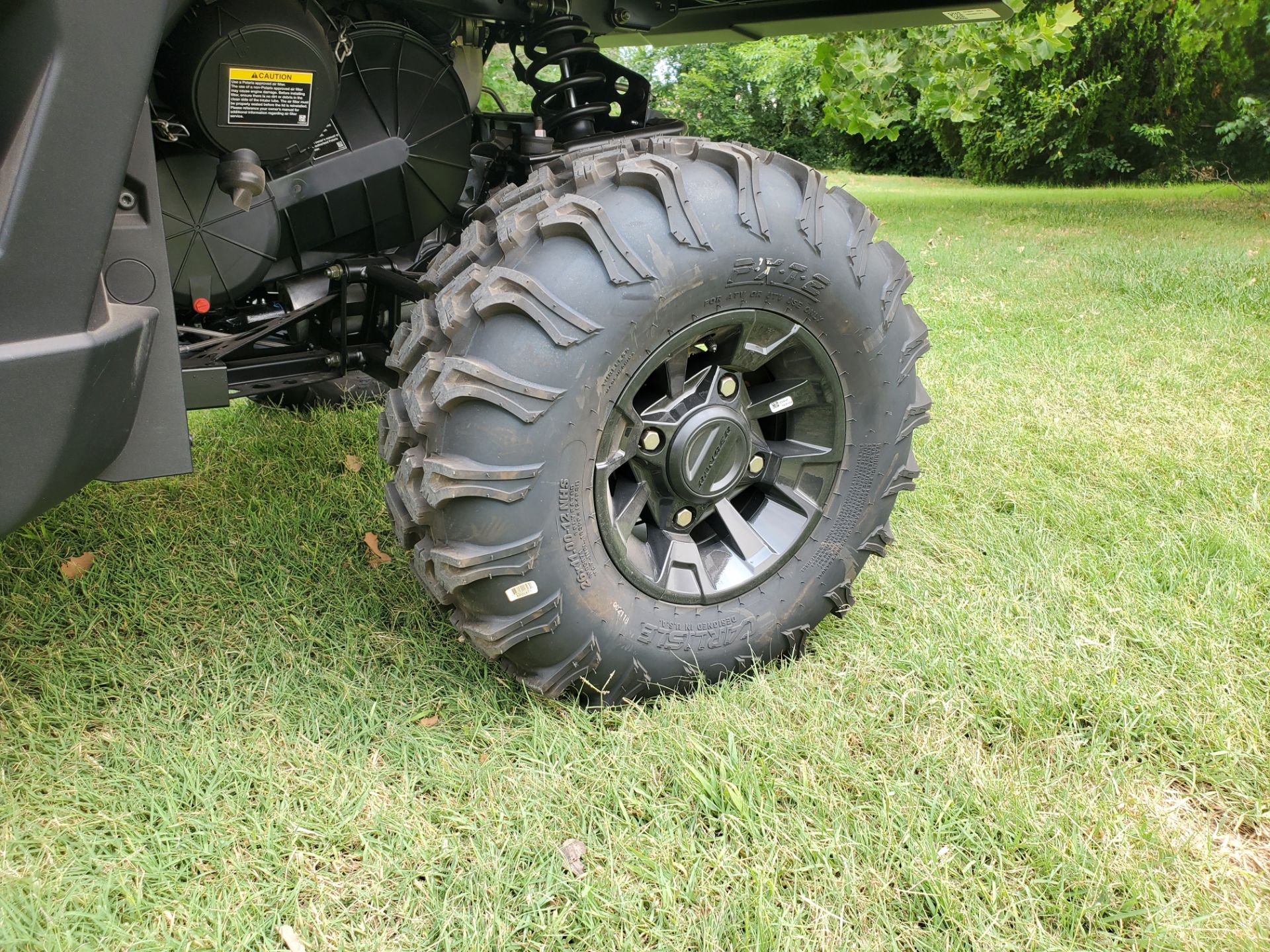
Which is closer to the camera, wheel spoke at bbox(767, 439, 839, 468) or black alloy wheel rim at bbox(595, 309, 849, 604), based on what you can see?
black alloy wheel rim at bbox(595, 309, 849, 604)

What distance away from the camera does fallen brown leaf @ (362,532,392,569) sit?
2844 mm

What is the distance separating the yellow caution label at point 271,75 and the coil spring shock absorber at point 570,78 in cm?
78

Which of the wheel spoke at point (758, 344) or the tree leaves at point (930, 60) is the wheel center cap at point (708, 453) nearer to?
the wheel spoke at point (758, 344)

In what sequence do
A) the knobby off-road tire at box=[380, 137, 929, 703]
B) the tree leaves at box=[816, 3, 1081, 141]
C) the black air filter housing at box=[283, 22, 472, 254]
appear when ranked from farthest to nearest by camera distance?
the tree leaves at box=[816, 3, 1081, 141] < the black air filter housing at box=[283, 22, 472, 254] < the knobby off-road tire at box=[380, 137, 929, 703]

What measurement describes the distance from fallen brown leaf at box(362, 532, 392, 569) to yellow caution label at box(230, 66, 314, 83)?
1.38 metres

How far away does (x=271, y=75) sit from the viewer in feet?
6.46

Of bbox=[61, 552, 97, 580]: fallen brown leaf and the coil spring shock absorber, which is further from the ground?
the coil spring shock absorber

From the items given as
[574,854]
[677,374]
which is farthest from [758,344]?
[574,854]

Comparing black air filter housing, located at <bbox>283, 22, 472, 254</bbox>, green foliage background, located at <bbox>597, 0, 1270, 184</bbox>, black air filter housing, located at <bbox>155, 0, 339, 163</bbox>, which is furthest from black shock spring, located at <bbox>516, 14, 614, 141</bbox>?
green foliage background, located at <bbox>597, 0, 1270, 184</bbox>

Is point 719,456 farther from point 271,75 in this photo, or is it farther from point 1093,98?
point 1093,98

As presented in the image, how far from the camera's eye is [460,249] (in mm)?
2064

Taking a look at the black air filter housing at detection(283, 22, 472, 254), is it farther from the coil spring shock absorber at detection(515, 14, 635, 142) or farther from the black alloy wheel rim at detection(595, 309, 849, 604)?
the black alloy wheel rim at detection(595, 309, 849, 604)

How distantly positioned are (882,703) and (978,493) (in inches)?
56.0

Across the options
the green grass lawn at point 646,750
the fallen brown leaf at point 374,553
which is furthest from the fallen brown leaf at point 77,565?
the fallen brown leaf at point 374,553
